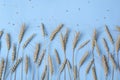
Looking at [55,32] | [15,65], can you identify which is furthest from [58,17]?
[15,65]

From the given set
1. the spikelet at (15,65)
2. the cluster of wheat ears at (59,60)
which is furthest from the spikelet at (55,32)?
the spikelet at (15,65)

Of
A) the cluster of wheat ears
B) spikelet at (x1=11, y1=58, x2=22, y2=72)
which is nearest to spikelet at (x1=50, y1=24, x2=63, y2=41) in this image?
the cluster of wheat ears

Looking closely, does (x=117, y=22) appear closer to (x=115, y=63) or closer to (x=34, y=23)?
(x=115, y=63)

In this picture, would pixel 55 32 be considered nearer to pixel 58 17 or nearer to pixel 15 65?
pixel 58 17

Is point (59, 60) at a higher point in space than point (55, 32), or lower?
lower

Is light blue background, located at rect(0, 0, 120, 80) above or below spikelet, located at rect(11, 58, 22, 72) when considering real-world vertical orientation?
above

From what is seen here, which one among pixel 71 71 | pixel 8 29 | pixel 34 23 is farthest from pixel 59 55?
pixel 8 29

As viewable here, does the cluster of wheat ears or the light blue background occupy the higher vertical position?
the light blue background

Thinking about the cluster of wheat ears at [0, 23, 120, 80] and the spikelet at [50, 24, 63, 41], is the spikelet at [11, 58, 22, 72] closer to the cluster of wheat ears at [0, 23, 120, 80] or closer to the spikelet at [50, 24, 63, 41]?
the cluster of wheat ears at [0, 23, 120, 80]
